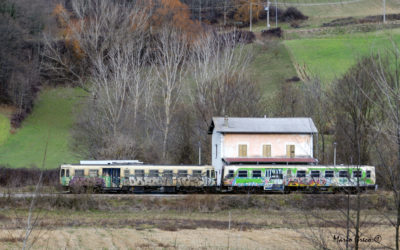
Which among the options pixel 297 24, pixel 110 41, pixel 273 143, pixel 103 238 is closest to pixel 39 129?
pixel 110 41

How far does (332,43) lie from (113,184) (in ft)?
224

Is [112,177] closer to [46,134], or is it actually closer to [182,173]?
[182,173]

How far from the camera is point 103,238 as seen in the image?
28516 mm

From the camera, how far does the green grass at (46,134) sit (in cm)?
6825

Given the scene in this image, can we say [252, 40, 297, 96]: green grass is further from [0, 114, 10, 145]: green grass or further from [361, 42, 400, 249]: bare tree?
[361, 42, 400, 249]: bare tree

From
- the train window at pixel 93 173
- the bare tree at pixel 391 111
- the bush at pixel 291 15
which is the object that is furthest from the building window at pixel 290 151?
the bush at pixel 291 15

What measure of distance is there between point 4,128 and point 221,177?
133ft

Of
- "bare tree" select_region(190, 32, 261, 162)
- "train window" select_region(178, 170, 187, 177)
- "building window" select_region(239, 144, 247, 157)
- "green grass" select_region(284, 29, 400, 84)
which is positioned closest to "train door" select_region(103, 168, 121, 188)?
"train window" select_region(178, 170, 187, 177)

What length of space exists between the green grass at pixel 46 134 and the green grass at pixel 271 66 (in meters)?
29.1

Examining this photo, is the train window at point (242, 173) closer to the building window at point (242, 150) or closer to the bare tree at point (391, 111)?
the building window at point (242, 150)

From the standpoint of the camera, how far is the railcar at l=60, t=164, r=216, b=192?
152ft

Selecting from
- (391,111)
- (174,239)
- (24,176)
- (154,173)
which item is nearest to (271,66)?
(24,176)

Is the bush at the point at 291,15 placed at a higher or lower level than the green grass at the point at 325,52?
higher

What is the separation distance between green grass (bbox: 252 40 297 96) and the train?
3729 cm
